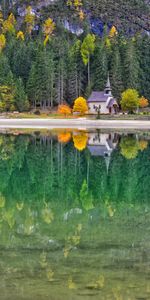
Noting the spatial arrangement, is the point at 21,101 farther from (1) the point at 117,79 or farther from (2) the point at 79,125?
(2) the point at 79,125

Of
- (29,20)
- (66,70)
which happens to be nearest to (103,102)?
(66,70)

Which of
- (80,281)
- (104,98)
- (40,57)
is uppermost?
(40,57)

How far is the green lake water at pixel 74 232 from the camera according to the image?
32.0 feet

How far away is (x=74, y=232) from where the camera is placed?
545 inches

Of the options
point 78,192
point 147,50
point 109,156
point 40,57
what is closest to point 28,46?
point 40,57

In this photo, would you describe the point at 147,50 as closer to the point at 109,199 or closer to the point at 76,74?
the point at 76,74

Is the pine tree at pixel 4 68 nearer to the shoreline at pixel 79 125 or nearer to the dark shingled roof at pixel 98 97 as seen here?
the dark shingled roof at pixel 98 97

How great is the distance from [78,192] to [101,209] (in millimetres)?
3570

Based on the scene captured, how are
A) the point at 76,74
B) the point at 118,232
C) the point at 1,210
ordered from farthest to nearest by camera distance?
the point at 76,74 → the point at 1,210 → the point at 118,232

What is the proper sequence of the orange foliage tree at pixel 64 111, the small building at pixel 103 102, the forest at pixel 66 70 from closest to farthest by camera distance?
the orange foliage tree at pixel 64 111
the small building at pixel 103 102
the forest at pixel 66 70

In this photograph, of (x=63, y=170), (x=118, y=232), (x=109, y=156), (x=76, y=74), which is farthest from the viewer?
(x=76, y=74)

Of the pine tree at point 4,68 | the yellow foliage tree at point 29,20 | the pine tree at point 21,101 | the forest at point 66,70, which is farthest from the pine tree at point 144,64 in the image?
the yellow foliage tree at point 29,20

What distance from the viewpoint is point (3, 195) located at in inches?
773

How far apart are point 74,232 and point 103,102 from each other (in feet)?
312
